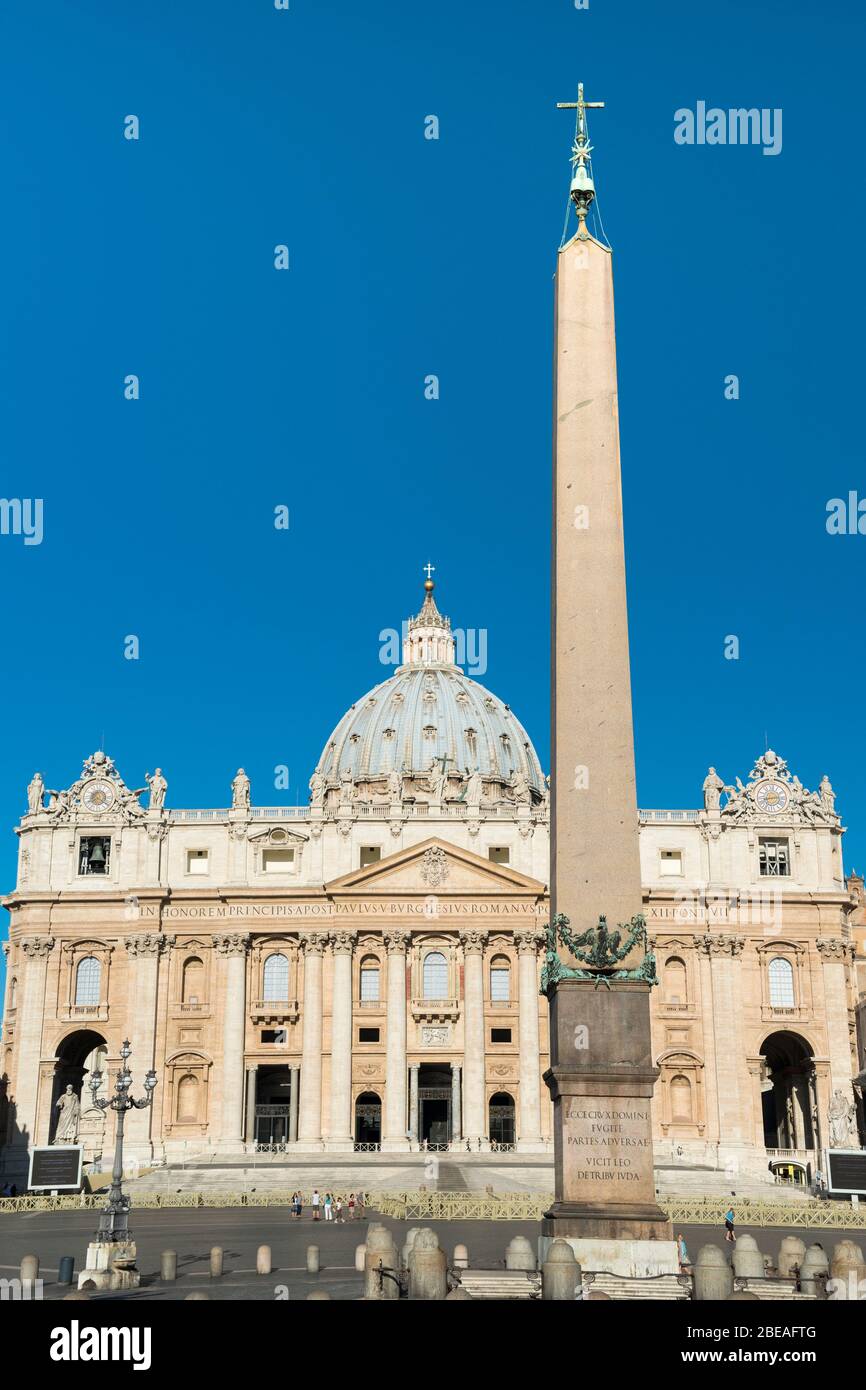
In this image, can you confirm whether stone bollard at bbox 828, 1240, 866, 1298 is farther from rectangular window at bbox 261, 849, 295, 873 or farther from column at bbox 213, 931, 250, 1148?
rectangular window at bbox 261, 849, 295, 873

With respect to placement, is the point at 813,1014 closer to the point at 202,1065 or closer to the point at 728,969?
the point at 728,969

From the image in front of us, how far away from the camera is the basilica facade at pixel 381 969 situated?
250ft

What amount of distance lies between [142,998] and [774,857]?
110ft

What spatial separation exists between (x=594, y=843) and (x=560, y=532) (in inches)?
171

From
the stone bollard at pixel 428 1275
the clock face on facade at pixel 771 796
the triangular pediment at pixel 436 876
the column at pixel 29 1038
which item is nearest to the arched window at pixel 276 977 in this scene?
the triangular pediment at pixel 436 876

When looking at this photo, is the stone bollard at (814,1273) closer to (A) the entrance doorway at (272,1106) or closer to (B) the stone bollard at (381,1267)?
(B) the stone bollard at (381,1267)

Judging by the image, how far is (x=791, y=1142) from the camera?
270ft

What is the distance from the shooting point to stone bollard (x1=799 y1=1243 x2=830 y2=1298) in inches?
779

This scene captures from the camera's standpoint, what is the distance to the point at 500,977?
78.6m

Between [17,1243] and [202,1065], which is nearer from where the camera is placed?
[17,1243]

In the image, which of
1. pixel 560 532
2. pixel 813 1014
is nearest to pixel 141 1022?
pixel 813 1014

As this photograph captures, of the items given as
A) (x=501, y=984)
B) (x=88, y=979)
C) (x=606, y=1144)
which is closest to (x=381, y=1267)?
(x=606, y=1144)

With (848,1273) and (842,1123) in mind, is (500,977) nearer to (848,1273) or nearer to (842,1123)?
(842,1123)

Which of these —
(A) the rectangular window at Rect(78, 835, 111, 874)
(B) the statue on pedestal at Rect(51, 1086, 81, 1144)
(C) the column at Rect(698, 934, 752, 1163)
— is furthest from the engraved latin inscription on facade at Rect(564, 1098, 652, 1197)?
(A) the rectangular window at Rect(78, 835, 111, 874)
